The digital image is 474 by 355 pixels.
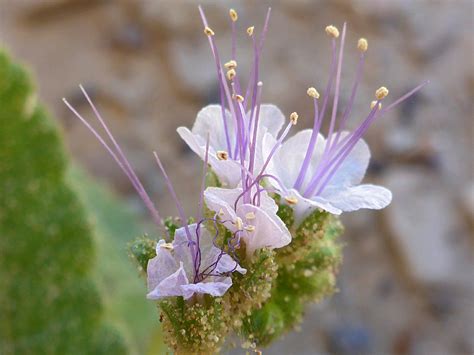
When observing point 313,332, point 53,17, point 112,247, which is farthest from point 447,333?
point 53,17

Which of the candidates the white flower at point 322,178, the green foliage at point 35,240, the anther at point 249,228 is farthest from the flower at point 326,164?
the green foliage at point 35,240

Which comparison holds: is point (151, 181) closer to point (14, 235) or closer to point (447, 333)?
point (447, 333)

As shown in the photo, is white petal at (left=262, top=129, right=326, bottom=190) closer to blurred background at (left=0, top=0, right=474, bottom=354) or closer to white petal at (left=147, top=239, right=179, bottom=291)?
white petal at (left=147, top=239, right=179, bottom=291)

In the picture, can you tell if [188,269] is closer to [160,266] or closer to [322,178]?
[160,266]

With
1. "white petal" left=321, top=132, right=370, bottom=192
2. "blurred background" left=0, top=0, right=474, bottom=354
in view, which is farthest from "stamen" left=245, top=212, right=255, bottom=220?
"blurred background" left=0, top=0, right=474, bottom=354

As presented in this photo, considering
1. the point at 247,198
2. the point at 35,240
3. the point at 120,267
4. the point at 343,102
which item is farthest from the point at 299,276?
the point at 343,102

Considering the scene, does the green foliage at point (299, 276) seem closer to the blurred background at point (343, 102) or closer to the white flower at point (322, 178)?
the white flower at point (322, 178)
